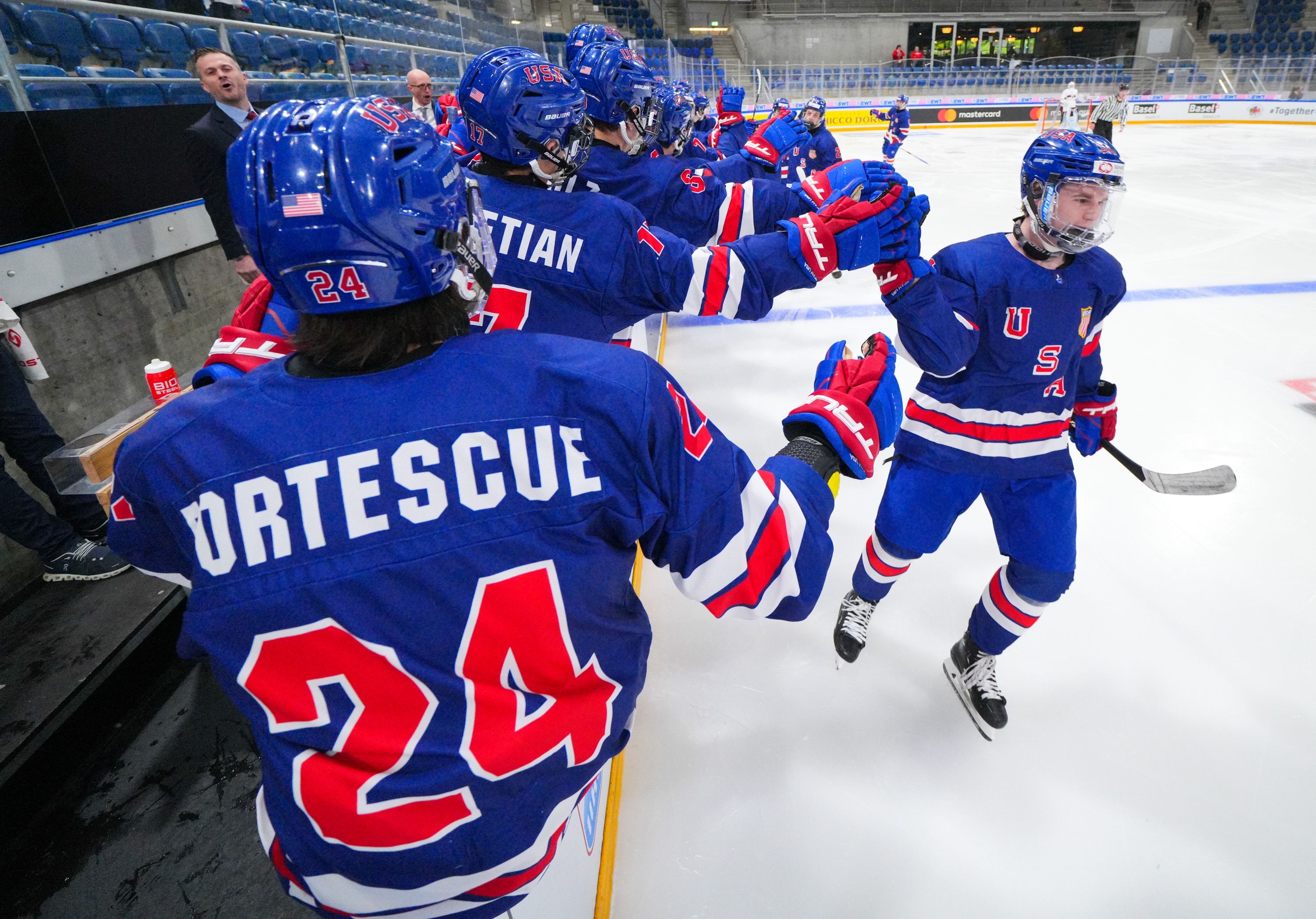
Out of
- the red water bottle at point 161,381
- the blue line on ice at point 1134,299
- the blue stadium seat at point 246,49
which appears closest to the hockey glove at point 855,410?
the red water bottle at point 161,381

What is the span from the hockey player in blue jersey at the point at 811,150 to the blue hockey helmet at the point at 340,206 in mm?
5896

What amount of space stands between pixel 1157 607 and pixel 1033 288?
4.76ft

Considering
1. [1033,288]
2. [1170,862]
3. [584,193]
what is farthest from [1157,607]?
[584,193]

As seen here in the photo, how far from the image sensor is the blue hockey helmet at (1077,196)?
171cm

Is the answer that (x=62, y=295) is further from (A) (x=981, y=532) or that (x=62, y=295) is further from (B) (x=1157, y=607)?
(B) (x=1157, y=607)

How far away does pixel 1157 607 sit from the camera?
8.07ft

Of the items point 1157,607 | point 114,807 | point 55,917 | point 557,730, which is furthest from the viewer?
point 1157,607

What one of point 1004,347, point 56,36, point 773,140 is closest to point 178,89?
point 56,36

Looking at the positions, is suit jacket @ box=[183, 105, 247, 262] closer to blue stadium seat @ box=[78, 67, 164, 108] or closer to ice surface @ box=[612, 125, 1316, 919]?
blue stadium seat @ box=[78, 67, 164, 108]

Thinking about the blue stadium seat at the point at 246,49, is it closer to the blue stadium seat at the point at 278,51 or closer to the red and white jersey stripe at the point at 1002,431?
the blue stadium seat at the point at 278,51

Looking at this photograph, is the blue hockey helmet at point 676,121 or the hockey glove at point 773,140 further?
the hockey glove at point 773,140

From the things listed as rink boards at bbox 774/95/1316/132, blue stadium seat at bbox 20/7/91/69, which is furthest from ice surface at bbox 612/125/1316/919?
rink boards at bbox 774/95/1316/132

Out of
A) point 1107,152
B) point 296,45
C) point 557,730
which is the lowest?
point 557,730

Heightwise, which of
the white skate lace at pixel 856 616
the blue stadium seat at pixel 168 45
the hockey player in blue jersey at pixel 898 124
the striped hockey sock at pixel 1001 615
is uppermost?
the blue stadium seat at pixel 168 45
